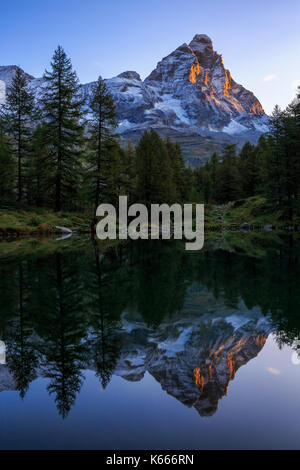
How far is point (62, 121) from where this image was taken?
3247 centimetres

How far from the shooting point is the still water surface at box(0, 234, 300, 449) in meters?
2.84

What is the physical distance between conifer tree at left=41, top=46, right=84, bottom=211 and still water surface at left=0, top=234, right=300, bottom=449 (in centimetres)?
2540

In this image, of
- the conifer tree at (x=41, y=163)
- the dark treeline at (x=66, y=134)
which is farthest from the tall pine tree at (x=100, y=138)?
the conifer tree at (x=41, y=163)

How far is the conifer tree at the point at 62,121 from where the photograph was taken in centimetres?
3219

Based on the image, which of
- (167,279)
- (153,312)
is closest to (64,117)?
(167,279)

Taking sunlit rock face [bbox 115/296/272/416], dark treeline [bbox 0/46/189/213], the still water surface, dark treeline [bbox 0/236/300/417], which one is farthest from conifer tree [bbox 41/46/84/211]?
sunlit rock face [bbox 115/296/272/416]

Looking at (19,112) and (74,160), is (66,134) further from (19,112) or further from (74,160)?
(19,112)

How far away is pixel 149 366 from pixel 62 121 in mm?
32403

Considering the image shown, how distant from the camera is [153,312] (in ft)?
21.2

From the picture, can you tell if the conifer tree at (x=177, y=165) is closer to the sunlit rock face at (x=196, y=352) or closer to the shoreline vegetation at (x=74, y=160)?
the shoreline vegetation at (x=74, y=160)

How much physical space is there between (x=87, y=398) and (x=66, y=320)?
266 centimetres

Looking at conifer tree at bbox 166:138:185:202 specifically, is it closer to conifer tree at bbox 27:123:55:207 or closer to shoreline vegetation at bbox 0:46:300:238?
shoreline vegetation at bbox 0:46:300:238

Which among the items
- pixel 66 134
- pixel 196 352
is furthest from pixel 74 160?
pixel 196 352

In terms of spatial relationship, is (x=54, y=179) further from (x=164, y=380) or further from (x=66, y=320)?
(x=164, y=380)
